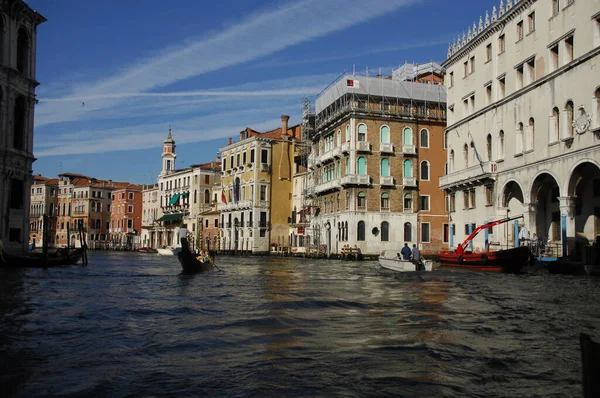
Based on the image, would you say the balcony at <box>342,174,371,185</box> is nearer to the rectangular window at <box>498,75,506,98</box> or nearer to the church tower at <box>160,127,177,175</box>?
the rectangular window at <box>498,75,506,98</box>

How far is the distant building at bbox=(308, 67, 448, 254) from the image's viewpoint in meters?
40.4

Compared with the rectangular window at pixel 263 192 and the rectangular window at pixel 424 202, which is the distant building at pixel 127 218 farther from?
the rectangular window at pixel 424 202

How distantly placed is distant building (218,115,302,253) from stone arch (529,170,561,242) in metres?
29.8

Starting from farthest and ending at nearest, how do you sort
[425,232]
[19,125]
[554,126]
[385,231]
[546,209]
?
[425,232], [385,231], [19,125], [546,209], [554,126]

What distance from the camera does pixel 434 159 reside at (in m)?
42.0

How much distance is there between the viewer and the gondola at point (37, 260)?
952 inches

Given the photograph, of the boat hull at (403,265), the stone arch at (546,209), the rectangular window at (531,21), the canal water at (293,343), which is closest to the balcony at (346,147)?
the stone arch at (546,209)

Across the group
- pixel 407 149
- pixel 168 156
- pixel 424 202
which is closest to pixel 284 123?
pixel 407 149

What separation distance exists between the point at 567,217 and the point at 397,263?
6.88 metres

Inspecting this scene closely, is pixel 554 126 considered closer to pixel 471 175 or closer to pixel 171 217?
pixel 471 175

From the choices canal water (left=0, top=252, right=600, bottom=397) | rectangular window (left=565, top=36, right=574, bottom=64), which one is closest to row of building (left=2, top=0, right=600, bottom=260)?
rectangular window (left=565, top=36, right=574, bottom=64)

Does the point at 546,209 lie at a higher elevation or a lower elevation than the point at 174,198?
lower

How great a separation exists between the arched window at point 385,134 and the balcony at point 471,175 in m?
6.07

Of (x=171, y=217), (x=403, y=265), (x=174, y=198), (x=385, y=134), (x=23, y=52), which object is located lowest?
(x=403, y=265)
